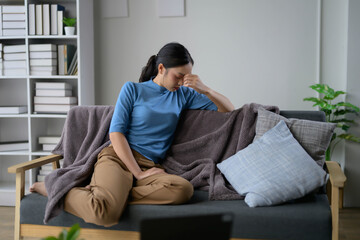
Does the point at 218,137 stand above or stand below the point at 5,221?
above

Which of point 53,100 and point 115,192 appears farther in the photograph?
point 53,100

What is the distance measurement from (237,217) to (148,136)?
718mm

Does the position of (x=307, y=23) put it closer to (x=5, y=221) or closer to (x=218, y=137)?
(x=218, y=137)

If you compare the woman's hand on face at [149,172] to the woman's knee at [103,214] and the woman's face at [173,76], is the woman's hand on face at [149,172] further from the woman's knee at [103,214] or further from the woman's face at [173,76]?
the woman's face at [173,76]

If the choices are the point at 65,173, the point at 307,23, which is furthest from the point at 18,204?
the point at 307,23

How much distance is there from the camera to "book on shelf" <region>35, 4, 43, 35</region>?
3496mm

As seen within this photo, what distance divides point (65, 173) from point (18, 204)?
285 millimetres

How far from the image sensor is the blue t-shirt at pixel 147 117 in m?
2.31

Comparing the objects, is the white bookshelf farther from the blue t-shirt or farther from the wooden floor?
the blue t-shirt

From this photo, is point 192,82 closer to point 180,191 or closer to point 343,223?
point 180,191

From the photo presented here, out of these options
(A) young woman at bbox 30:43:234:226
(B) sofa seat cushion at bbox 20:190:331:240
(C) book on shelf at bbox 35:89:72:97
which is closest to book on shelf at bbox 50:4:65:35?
(C) book on shelf at bbox 35:89:72:97

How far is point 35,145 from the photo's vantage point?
11.9 ft

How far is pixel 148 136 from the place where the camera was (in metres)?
2.35

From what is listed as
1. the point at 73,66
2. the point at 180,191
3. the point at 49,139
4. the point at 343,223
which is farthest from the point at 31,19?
the point at 343,223
